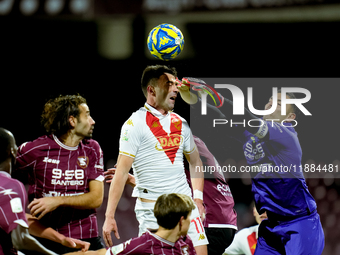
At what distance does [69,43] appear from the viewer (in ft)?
25.8

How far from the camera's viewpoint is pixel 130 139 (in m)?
3.66

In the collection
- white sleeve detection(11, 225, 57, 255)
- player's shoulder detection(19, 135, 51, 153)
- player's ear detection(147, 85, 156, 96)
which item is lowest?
white sleeve detection(11, 225, 57, 255)

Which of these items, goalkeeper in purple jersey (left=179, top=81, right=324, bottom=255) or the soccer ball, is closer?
goalkeeper in purple jersey (left=179, top=81, right=324, bottom=255)

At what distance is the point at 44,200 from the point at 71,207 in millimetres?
272

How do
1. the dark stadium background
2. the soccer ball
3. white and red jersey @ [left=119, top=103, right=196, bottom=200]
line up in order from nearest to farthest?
white and red jersey @ [left=119, top=103, right=196, bottom=200]
the soccer ball
the dark stadium background

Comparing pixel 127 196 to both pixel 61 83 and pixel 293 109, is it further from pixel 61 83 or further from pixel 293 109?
pixel 293 109

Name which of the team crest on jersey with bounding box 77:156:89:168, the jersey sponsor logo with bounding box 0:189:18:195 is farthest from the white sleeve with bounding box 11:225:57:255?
the team crest on jersey with bounding box 77:156:89:168

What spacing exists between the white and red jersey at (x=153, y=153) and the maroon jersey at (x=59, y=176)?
1.40 feet

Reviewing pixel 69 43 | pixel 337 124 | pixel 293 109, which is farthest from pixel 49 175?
pixel 337 124

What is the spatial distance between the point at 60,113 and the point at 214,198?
162 centimetres

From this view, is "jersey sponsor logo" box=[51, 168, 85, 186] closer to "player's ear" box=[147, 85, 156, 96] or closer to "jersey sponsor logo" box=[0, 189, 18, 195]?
"player's ear" box=[147, 85, 156, 96]

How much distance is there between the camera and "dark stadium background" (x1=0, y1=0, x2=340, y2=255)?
7496mm

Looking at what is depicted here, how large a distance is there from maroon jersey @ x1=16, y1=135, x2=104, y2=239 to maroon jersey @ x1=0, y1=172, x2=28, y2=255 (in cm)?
113

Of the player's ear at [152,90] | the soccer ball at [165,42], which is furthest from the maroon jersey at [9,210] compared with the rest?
the soccer ball at [165,42]
